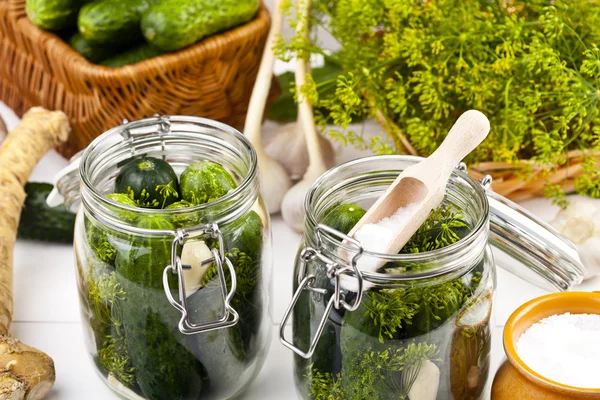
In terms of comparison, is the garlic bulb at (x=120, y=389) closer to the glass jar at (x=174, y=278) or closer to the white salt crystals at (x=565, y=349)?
the glass jar at (x=174, y=278)

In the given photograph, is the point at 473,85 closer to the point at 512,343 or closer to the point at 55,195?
the point at 512,343

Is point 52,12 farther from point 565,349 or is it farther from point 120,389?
point 565,349

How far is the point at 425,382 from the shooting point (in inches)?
27.4

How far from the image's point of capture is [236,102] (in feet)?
4.17

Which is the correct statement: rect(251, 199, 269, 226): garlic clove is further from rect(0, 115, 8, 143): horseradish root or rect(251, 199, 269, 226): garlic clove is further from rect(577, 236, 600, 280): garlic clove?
rect(0, 115, 8, 143): horseradish root

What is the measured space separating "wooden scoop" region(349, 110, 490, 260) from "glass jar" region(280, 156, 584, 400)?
4 centimetres

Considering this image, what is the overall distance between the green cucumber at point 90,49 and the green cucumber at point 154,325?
0.57 meters

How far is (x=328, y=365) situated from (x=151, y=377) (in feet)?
0.58

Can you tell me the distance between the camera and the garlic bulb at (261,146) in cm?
114

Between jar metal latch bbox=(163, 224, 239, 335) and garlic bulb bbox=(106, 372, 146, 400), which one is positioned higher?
jar metal latch bbox=(163, 224, 239, 335)

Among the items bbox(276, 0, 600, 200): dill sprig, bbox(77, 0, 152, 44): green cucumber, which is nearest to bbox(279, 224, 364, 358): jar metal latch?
bbox(276, 0, 600, 200): dill sprig

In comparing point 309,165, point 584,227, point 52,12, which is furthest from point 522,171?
point 52,12

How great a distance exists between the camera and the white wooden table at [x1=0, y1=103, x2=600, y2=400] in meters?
0.89

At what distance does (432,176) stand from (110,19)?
65cm
